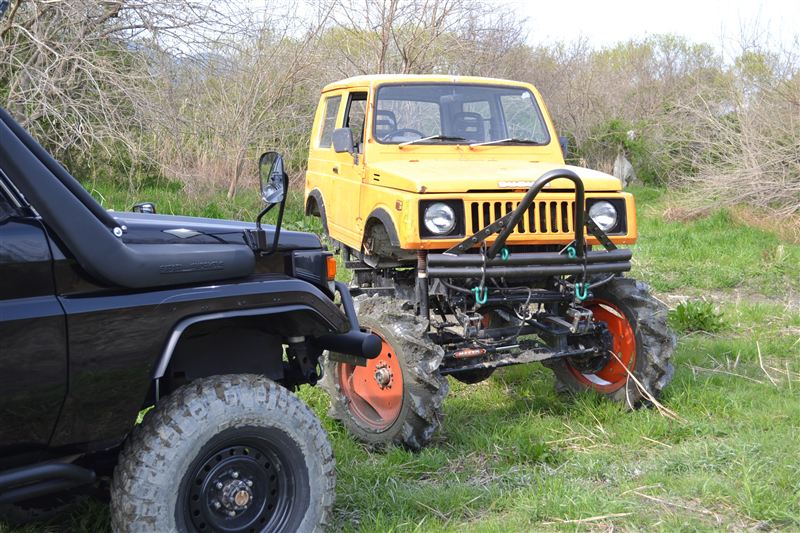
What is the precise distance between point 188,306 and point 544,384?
3.66 meters

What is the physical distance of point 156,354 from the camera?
306 centimetres

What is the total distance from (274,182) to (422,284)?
7.16 ft

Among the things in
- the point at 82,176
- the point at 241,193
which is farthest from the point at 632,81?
the point at 82,176

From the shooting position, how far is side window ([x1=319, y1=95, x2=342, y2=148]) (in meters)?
7.11

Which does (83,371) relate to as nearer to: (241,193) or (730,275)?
(730,275)

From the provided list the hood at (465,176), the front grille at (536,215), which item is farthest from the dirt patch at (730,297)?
the front grille at (536,215)

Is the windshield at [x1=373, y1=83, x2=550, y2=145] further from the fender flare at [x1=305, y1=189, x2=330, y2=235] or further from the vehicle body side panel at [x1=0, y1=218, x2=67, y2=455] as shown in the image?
the vehicle body side panel at [x1=0, y1=218, x2=67, y2=455]

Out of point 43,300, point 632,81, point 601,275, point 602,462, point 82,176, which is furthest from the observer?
point 632,81

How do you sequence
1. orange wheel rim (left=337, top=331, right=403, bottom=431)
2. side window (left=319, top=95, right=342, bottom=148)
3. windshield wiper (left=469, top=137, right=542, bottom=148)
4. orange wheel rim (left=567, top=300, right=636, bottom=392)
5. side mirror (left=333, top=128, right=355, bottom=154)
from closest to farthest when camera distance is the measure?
orange wheel rim (left=337, top=331, right=403, bottom=431)
orange wheel rim (left=567, top=300, right=636, bottom=392)
side mirror (left=333, top=128, right=355, bottom=154)
windshield wiper (left=469, top=137, right=542, bottom=148)
side window (left=319, top=95, right=342, bottom=148)

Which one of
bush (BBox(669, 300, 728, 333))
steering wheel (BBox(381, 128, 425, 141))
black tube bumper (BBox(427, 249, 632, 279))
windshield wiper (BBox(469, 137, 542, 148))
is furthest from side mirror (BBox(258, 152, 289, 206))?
bush (BBox(669, 300, 728, 333))

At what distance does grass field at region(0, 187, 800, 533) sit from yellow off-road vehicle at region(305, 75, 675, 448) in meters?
0.27

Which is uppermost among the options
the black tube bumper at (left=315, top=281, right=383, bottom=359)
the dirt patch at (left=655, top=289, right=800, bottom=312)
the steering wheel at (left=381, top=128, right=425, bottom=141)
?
the steering wheel at (left=381, top=128, right=425, bottom=141)

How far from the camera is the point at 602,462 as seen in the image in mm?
4621

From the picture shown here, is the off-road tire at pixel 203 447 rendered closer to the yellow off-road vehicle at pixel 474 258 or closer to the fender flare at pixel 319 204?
the yellow off-road vehicle at pixel 474 258
